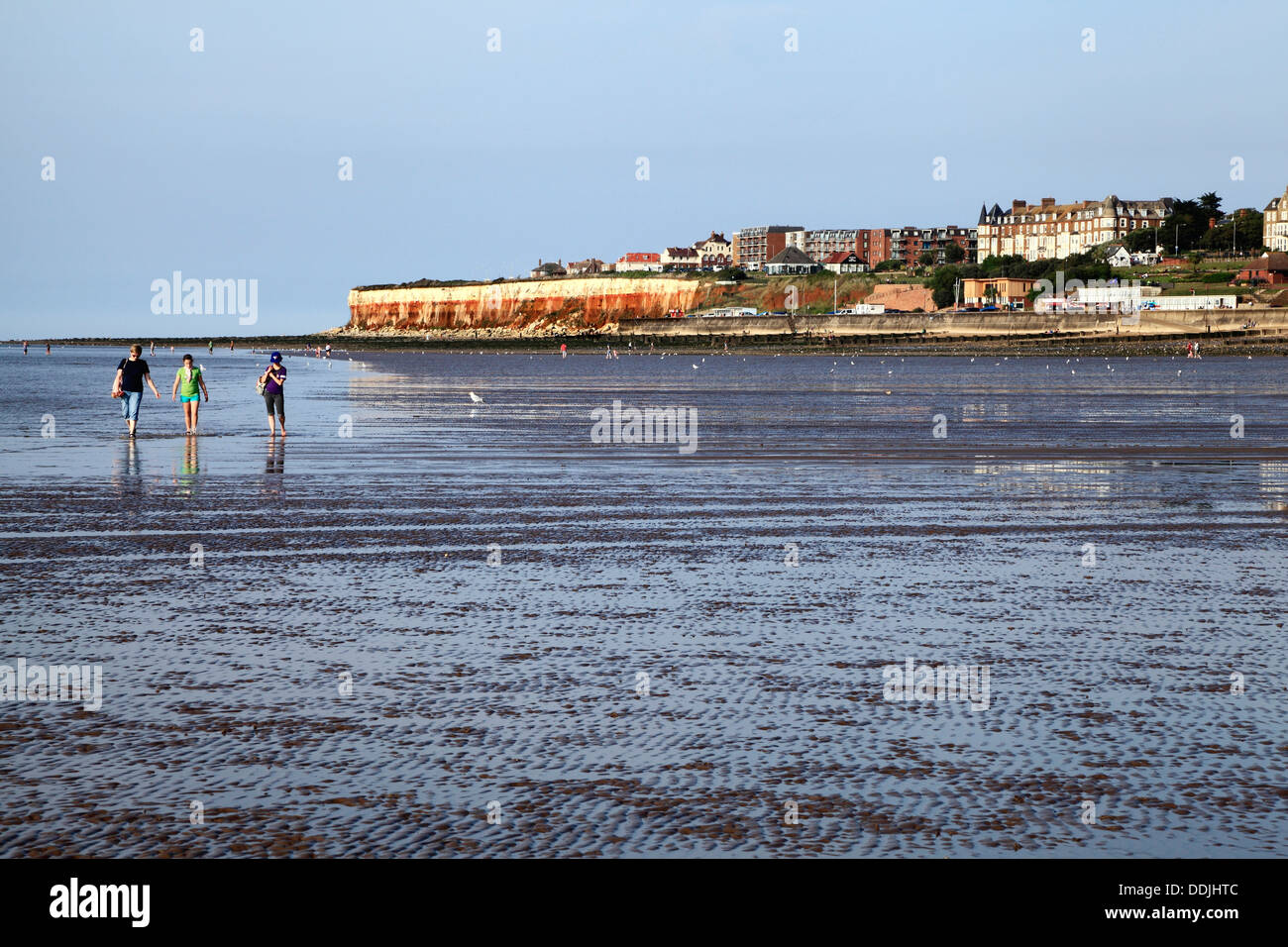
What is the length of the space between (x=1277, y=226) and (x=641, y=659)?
612ft

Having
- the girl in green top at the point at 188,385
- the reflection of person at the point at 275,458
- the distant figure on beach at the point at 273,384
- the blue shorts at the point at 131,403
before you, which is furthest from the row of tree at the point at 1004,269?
the blue shorts at the point at 131,403

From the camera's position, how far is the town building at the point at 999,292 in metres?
164

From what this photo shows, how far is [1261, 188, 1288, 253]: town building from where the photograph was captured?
173m

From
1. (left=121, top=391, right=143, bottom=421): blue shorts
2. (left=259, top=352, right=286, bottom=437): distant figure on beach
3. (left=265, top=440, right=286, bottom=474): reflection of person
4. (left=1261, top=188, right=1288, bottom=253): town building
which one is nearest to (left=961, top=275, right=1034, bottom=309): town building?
(left=1261, top=188, right=1288, bottom=253): town building

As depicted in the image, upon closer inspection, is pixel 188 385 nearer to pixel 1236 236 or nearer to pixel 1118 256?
pixel 1118 256

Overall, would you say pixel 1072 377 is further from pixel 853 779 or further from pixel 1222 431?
pixel 853 779

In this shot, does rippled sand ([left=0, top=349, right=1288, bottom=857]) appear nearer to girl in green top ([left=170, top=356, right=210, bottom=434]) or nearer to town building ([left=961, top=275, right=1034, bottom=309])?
girl in green top ([left=170, top=356, right=210, bottom=434])

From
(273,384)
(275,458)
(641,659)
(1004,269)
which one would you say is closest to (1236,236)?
(1004,269)

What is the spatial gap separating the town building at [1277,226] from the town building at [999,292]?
32615 mm

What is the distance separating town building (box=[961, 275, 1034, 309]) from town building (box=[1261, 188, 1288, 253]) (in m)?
32.6

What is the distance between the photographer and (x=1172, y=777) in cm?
624

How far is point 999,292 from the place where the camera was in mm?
166625

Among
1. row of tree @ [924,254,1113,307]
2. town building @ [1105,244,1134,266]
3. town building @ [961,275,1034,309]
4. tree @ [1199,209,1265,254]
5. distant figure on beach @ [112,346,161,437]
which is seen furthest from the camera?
tree @ [1199,209,1265,254]

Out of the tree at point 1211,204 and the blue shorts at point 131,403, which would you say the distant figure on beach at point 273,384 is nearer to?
the blue shorts at point 131,403
